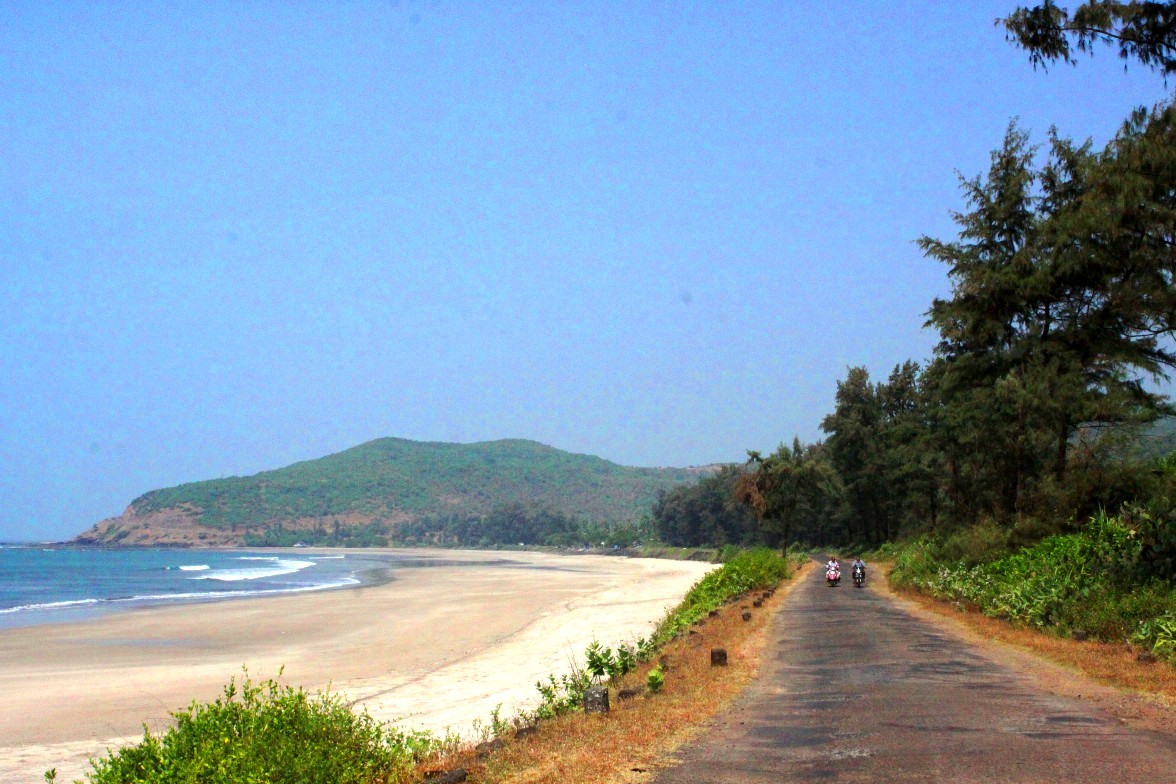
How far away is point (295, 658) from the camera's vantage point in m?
27.0

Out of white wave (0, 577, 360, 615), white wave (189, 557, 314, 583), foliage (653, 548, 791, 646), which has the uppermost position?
foliage (653, 548, 791, 646)

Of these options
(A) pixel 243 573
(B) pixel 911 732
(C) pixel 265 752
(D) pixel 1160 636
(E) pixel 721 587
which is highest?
(C) pixel 265 752

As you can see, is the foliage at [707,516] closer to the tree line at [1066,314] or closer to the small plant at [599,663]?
the tree line at [1066,314]

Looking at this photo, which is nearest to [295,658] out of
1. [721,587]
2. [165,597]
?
[721,587]

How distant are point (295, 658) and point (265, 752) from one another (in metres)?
20.8

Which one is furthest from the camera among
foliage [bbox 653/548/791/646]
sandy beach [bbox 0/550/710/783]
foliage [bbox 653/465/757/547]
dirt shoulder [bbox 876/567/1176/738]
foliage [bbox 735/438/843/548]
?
foliage [bbox 653/465/757/547]

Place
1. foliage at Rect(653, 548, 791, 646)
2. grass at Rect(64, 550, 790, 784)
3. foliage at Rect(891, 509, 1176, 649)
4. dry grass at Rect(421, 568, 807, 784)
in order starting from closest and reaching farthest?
grass at Rect(64, 550, 790, 784) < dry grass at Rect(421, 568, 807, 784) < foliage at Rect(891, 509, 1176, 649) < foliage at Rect(653, 548, 791, 646)

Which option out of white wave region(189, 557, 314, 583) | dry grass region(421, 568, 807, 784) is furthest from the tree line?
white wave region(189, 557, 314, 583)

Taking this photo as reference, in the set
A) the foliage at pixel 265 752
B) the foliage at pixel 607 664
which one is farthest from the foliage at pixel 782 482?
the foliage at pixel 265 752

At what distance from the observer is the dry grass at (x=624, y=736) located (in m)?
7.81

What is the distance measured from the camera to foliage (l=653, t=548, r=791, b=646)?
24953mm

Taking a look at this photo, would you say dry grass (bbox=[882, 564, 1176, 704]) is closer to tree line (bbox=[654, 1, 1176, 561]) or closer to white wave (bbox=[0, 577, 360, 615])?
tree line (bbox=[654, 1, 1176, 561])

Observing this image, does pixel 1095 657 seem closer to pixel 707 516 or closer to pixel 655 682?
pixel 655 682

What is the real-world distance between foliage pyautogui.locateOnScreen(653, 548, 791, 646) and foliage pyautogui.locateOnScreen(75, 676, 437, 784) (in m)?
14.4
